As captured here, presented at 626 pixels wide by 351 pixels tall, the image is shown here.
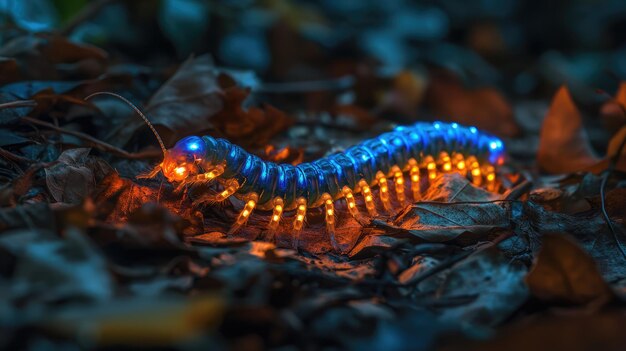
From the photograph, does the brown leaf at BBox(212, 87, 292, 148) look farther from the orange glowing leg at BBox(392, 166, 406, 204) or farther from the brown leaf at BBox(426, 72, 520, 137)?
the brown leaf at BBox(426, 72, 520, 137)

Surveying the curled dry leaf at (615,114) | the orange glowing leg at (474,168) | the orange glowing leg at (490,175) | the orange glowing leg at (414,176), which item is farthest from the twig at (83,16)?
the curled dry leaf at (615,114)

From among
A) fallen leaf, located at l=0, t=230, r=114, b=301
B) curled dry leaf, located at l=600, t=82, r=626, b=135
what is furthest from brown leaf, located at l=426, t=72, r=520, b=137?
fallen leaf, located at l=0, t=230, r=114, b=301

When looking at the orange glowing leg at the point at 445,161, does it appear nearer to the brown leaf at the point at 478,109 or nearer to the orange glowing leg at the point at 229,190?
the orange glowing leg at the point at 229,190

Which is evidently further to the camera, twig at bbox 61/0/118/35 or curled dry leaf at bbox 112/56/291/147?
twig at bbox 61/0/118/35

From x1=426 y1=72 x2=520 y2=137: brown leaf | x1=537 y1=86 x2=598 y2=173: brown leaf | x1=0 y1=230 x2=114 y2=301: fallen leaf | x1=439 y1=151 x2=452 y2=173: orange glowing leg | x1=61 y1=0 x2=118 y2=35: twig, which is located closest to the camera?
x1=0 y1=230 x2=114 y2=301: fallen leaf

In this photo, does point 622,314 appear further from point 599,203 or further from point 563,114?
point 563,114

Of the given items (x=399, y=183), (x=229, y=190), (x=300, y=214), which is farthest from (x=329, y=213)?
(x=399, y=183)

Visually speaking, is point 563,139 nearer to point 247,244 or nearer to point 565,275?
point 565,275

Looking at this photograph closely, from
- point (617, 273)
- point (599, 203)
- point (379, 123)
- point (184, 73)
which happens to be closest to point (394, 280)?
point (617, 273)
